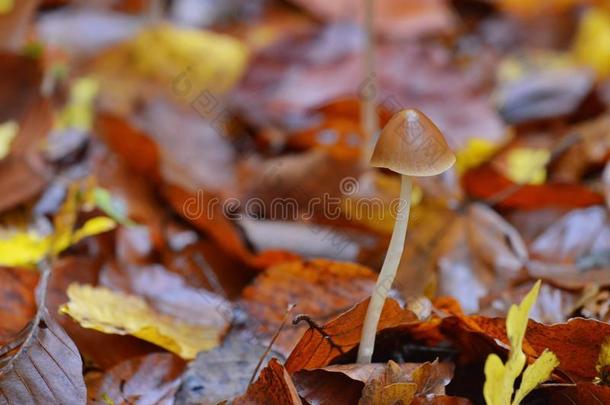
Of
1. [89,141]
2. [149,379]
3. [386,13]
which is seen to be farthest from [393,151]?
[386,13]

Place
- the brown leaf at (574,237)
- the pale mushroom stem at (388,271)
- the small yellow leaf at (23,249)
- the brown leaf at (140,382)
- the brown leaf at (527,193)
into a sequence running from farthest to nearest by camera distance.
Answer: the brown leaf at (527,193) → the brown leaf at (574,237) → the small yellow leaf at (23,249) → the brown leaf at (140,382) → the pale mushroom stem at (388,271)

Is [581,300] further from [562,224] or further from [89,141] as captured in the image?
[89,141]

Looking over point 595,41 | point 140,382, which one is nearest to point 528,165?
point 595,41

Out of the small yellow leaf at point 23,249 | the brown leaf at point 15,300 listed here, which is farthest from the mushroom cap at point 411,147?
the small yellow leaf at point 23,249

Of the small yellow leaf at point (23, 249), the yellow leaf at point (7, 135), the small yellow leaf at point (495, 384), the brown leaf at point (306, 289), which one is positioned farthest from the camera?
the yellow leaf at point (7, 135)

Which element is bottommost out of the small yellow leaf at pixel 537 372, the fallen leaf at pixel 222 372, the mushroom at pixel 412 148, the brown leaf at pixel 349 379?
the fallen leaf at pixel 222 372

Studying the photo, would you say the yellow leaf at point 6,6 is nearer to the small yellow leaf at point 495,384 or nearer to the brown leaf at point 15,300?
the brown leaf at point 15,300
